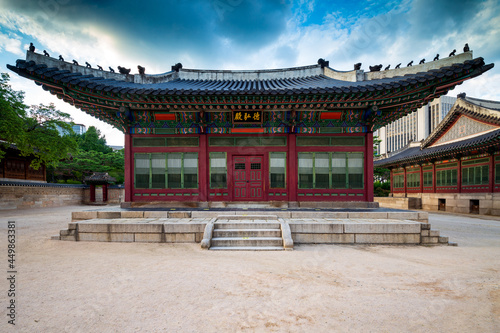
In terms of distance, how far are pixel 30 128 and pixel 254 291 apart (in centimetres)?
2167

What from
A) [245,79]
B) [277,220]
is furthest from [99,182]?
[277,220]

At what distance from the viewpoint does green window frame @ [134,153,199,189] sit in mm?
10562

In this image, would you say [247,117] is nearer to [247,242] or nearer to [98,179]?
[247,242]

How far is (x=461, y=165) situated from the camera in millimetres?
18094

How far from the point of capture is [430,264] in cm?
525

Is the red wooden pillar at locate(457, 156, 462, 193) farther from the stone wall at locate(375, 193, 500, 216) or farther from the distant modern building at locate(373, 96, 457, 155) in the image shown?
the distant modern building at locate(373, 96, 457, 155)

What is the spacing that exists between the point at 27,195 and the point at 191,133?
2007cm

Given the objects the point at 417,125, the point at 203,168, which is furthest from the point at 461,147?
the point at 417,125

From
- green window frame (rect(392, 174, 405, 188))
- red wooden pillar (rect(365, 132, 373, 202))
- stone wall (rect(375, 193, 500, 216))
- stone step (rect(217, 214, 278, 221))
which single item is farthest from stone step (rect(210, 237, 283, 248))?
green window frame (rect(392, 174, 405, 188))

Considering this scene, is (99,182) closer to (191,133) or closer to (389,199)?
(191,133)

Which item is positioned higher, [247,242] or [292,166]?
[292,166]

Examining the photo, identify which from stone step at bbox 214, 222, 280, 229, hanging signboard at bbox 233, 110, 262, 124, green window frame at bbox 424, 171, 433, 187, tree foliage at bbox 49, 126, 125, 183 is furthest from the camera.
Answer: tree foliage at bbox 49, 126, 125, 183

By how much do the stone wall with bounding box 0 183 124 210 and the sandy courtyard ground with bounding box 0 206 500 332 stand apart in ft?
60.4

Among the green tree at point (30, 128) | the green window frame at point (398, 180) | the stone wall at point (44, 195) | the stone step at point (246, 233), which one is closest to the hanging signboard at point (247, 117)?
the stone step at point (246, 233)
